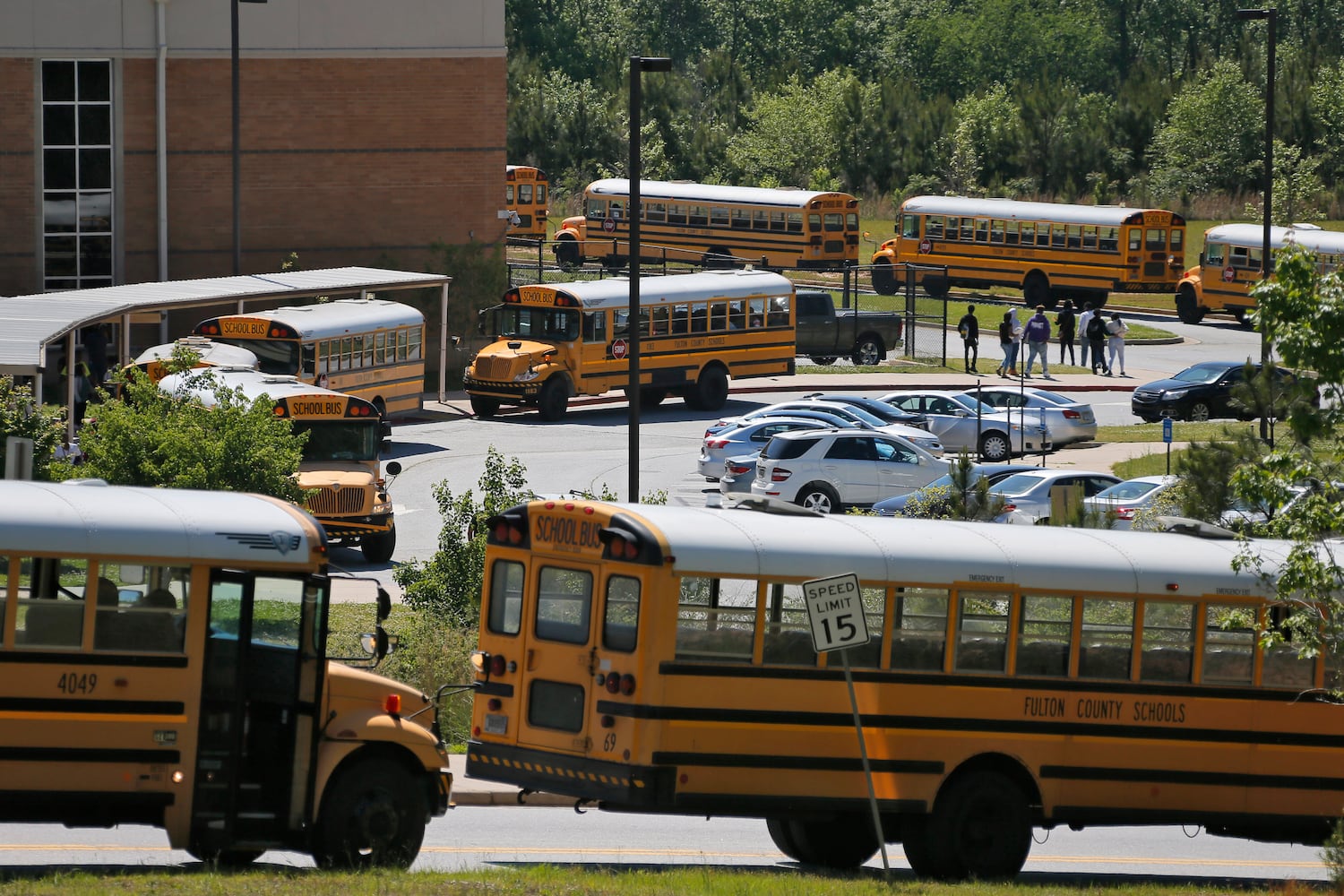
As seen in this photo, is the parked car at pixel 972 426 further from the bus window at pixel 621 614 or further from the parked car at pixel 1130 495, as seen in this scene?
the bus window at pixel 621 614

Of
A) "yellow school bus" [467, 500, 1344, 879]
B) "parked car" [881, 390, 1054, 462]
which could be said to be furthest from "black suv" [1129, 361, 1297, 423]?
"yellow school bus" [467, 500, 1344, 879]

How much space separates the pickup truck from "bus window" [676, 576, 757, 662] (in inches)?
1357

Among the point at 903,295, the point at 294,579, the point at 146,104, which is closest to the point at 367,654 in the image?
the point at 294,579

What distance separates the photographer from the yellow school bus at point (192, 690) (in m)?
11.4

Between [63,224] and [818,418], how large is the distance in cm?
1951

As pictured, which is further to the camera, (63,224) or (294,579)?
(63,224)

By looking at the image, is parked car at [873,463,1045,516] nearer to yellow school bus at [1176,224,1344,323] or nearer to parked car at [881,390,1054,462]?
parked car at [881,390,1054,462]

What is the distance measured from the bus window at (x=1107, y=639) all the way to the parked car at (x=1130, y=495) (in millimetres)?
11807

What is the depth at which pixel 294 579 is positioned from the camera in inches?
471

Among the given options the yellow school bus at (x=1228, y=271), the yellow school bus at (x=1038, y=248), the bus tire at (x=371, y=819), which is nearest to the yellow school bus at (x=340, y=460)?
the bus tire at (x=371, y=819)

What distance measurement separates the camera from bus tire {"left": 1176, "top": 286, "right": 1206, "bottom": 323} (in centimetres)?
5800

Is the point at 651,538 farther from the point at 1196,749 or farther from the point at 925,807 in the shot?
the point at 1196,749

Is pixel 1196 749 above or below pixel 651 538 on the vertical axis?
below

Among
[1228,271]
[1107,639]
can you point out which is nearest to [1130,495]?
[1107,639]
